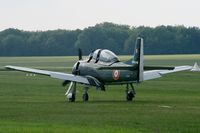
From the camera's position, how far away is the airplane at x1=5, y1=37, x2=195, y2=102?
3050cm

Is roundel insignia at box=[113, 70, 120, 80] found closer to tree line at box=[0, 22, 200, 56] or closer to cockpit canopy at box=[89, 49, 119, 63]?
cockpit canopy at box=[89, 49, 119, 63]

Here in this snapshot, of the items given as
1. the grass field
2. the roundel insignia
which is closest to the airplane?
the roundel insignia

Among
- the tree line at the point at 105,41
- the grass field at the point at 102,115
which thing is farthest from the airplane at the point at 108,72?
the tree line at the point at 105,41

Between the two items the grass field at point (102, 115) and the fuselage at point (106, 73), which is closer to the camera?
the grass field at point (102, 115)

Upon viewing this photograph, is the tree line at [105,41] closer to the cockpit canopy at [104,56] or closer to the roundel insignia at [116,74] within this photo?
the cockpit canopy at [104,56]

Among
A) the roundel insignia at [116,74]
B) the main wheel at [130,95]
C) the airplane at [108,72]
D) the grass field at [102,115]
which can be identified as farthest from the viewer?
the main wheel at [130,95]

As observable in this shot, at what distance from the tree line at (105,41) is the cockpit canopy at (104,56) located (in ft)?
431

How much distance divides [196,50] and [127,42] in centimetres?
1491

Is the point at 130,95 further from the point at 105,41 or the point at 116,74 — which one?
the point at 105,41

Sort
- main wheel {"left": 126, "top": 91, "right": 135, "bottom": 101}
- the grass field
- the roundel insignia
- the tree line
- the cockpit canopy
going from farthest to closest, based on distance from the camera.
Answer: the tree line
the cockpit canopy
main wheel {"left": 126, "top": 91, "right": 135, "bottom": 101}
the roundel insignia
the grass field

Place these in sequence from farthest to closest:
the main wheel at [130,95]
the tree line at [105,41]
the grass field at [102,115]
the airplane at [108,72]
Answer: the tree line at [105,41], the main wheel at [130,95], the airplane at [108,72], the grass field at [102,115]

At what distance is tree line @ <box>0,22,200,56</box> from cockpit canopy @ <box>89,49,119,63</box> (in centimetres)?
13142

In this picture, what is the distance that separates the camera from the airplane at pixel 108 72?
100ft

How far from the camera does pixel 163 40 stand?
167 metres
